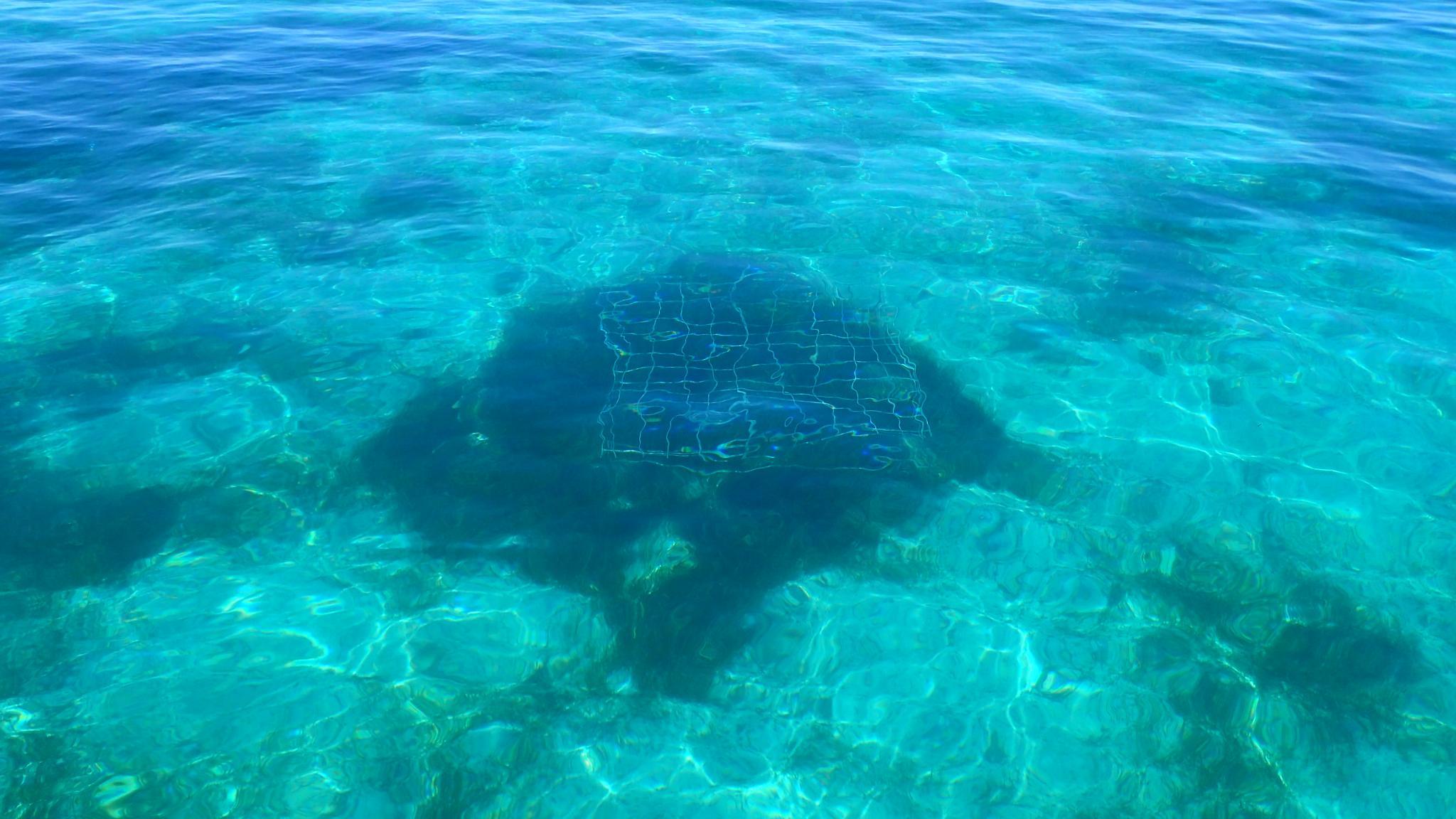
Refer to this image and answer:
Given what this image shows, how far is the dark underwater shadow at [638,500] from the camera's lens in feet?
29.5

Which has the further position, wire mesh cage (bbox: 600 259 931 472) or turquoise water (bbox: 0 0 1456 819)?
wire mesh cage (bbox: 600 259 931 472)

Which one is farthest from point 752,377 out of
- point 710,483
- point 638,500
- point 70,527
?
point 70,527

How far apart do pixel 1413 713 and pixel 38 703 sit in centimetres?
1237

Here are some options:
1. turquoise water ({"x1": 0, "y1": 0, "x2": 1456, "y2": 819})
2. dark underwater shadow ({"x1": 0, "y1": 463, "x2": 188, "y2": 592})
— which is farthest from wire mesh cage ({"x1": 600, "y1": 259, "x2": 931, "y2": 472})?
dark underwater shadow ({"x1": 0, "y1": 463, "x2": 188, "y2": 592})

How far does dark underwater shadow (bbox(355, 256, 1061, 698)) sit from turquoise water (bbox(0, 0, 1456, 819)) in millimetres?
54

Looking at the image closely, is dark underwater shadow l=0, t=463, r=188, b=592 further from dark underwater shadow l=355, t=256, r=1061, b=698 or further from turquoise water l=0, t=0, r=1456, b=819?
dark underwater shadow l=355, t=256, r=1061, b=698

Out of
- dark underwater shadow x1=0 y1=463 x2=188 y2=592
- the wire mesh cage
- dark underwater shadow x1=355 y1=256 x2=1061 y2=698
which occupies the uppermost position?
the wire mesh cage

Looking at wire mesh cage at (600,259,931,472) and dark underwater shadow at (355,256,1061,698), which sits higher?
wire mesh cage at (600,259,931,472)

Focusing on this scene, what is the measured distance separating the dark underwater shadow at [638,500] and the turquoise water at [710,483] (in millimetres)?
54

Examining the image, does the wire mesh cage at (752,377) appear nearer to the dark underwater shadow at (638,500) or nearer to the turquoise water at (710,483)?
the dark underwater shadow at (638,500)

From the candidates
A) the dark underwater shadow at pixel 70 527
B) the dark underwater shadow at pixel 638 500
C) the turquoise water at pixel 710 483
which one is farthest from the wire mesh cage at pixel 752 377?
the dark underwater shadow at pixel 70 527

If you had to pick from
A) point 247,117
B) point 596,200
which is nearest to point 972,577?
point 596,200

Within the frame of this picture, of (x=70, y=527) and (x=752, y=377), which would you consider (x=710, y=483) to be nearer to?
(x=752, y=377)

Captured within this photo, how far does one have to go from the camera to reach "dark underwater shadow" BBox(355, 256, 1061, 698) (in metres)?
8.98
